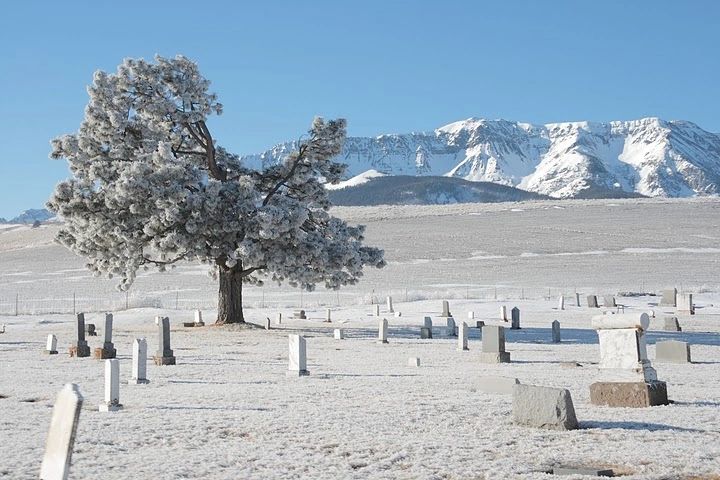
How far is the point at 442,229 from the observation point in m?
110

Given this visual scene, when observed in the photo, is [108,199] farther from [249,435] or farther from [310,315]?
[249,435]

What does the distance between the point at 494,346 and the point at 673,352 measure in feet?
13.9

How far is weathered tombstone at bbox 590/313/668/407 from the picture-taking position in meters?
12.4

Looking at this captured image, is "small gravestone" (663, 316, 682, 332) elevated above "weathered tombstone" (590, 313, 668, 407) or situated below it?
below

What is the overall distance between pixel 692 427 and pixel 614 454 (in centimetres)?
211

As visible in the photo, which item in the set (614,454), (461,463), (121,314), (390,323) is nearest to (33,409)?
(461,463)

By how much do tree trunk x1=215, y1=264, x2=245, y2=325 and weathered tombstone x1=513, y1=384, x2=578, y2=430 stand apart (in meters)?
24.6

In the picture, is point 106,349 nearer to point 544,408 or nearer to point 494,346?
point 494,346

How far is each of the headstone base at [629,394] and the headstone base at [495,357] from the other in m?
7.65

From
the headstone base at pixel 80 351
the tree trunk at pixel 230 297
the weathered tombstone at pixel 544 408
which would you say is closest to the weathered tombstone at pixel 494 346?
the weathered tombstone at pixel 544 408

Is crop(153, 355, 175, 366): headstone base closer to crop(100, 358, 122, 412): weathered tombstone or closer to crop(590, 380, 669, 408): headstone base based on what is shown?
crop(100, 358, 122, 412): weathered tombstone

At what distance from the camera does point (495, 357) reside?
2048cm

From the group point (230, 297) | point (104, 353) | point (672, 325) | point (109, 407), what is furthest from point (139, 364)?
point (672, 325)

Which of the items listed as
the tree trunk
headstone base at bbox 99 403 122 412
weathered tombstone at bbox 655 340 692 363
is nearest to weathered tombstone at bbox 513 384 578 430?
headstone base at bbox 99 403 122 412
